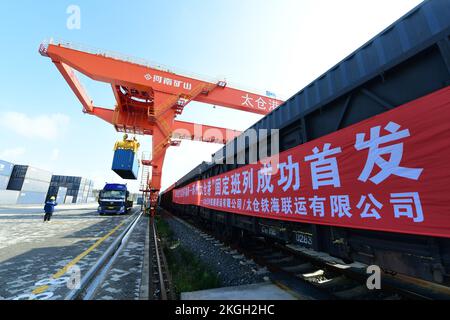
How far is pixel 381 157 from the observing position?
8.79 feet

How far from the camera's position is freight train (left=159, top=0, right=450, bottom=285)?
2254 millimetres

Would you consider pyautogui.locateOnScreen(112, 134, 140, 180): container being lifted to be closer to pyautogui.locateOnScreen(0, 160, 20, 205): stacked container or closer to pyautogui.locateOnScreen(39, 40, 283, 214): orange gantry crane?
pyautogui.locateOnScreen(39, 40, 283, 214): orange gantry crane

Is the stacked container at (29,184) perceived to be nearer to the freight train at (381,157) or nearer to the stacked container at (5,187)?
the stacked container at (5,187)

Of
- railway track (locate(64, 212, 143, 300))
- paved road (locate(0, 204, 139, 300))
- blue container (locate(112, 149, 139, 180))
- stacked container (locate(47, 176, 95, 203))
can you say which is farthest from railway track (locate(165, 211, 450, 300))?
stacked container (locate(47, 176, 95, 203))

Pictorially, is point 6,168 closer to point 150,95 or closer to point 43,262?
point 150,95

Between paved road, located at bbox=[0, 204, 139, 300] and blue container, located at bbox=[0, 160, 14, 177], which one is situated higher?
blue container, located at bbox=[0, 160, 14, 177]

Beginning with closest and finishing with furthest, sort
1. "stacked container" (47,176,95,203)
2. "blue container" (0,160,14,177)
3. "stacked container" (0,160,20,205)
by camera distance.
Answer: "stacked container" (0,160,20,205) < "blue container" (0,160,14,177) < "stacked container" (47,176,95,203)

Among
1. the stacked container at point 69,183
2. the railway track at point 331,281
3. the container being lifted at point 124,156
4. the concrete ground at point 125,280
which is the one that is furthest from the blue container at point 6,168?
the railway track at point 331,281

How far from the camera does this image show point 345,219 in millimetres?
3043

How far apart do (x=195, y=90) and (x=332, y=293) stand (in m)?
16.6

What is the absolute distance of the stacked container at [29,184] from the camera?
A: 38.7 metres

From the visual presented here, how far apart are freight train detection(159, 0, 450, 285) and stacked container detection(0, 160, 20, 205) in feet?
149

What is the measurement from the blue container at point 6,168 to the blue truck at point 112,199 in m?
27.4

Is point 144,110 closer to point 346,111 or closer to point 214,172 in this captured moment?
point 214,172
